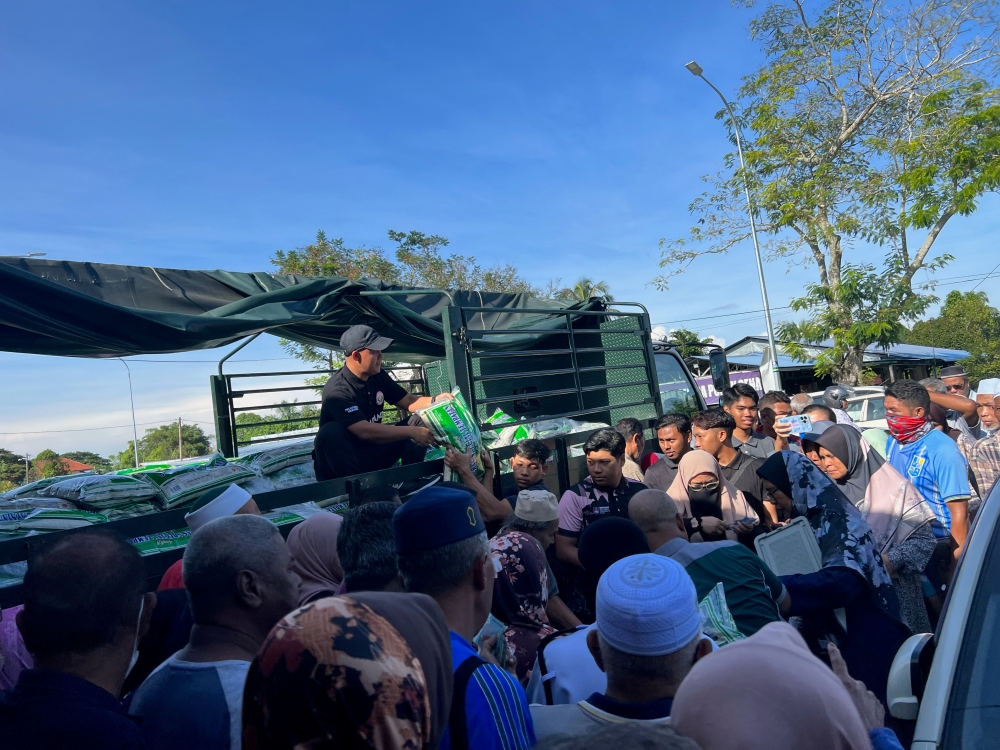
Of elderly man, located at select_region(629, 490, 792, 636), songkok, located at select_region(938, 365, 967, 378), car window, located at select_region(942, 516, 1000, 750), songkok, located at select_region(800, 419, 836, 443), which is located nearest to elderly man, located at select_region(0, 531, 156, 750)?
elderly man, located at select_region(629, 490, 792, 636)

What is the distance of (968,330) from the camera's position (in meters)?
27.9

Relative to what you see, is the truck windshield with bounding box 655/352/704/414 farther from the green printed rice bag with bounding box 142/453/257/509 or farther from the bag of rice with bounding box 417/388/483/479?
the green printed rice bag with bounding box 142/453/257/509

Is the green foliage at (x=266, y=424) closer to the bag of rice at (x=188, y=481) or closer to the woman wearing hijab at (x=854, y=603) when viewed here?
the bag of rice at (x=188, y=481)

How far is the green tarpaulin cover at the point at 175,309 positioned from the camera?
342cm

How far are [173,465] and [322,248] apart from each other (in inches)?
638

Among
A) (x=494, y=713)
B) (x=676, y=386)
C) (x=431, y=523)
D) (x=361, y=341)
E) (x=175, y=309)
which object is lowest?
(x=494, y=713)

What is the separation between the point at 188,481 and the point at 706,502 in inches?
111

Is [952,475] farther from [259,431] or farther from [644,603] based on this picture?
[259,431]

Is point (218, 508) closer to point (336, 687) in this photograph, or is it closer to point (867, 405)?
point (336, 687)

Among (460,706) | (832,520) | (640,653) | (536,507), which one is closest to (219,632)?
(460,706)

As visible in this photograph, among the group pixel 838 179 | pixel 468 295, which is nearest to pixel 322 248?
pixel 838 179

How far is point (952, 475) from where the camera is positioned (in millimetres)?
3822

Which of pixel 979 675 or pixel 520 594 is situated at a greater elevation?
pixel 520 594

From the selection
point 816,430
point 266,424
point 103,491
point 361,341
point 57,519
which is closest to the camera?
point 57,519
